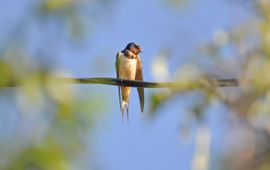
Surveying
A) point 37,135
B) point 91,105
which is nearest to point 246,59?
point 91,105

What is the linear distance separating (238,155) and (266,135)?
0.32 m

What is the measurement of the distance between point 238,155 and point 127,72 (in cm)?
582

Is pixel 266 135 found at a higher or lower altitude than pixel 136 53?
lower

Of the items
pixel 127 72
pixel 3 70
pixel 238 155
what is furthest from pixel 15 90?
pixel 127 72

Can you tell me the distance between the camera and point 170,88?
179cm

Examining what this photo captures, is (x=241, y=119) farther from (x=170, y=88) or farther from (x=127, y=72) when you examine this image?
(x=127, y=72)

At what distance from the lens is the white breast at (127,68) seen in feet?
23.6

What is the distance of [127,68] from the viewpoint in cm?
725

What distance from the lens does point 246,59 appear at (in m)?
1.62

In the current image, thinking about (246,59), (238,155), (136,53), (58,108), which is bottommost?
(238,155)

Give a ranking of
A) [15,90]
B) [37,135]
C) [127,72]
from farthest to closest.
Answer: [127,72], [15,90], [37,135]

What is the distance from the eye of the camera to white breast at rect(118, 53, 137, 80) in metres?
7.20

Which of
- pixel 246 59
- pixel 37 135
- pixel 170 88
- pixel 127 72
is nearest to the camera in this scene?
pixel 37 135

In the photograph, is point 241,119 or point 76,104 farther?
point 241,119
